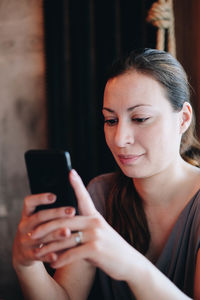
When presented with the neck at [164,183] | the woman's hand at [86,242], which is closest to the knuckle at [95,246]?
the woman's hand at [86,242]

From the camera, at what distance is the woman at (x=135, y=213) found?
0.74 meters

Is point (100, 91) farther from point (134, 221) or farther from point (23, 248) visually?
point (23, 248)

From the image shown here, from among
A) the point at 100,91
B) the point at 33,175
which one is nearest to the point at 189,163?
the point at 100,91

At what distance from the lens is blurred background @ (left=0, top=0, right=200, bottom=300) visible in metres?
1.54

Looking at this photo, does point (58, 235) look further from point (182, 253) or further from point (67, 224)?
point (182, 253)

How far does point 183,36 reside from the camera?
1.59m

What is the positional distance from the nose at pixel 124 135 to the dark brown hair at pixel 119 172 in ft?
0.56

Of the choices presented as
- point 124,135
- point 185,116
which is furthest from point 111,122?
point 185,116

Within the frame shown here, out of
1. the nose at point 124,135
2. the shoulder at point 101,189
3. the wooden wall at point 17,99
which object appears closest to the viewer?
the nose at point 124,135

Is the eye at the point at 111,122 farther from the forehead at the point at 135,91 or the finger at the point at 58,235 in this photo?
the finger at the point at 58,235

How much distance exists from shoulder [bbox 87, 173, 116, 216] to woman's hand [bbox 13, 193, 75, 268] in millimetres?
482

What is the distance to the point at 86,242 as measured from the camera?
719mm

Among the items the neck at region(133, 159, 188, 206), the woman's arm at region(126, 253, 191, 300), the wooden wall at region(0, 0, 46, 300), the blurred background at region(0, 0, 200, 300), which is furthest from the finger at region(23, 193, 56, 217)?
the wooden wall at region(0, 0, 46, 300)

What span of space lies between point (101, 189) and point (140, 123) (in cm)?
42
